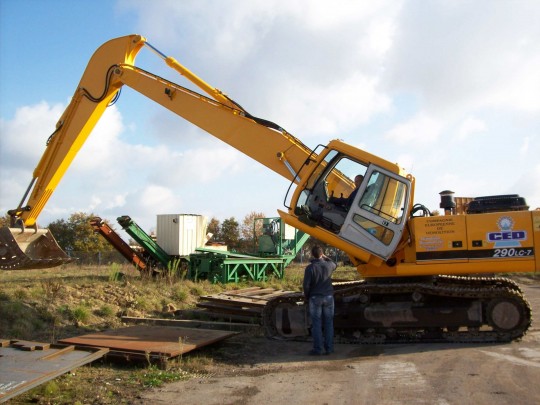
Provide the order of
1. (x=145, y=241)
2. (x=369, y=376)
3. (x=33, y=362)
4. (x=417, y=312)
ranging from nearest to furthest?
(x=33, y=362) < (x=369, y=376) < (x=417, y=312) < (x=145, y=241)

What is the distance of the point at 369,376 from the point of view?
6887 mm

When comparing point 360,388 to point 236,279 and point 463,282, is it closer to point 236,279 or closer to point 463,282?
point 463,282

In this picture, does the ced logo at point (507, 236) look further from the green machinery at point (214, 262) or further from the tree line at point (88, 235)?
the tree line at point (88, 235)

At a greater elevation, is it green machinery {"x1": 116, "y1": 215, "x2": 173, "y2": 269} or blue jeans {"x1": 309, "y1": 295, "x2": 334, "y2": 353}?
green machinery {"x1": 116, "y1": 215, "x2": 173, "y2": 269}

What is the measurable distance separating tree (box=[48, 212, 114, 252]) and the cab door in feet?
155

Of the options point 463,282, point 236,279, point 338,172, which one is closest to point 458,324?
point 463,282

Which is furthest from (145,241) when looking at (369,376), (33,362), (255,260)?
(369,376)

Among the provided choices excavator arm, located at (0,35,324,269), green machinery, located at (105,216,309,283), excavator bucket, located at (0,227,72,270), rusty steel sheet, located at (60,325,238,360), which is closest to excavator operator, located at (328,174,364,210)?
excavator arm, located at (0,35,324,269)

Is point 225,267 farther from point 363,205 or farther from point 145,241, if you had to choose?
point 363,205

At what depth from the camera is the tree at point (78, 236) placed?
52562 mm

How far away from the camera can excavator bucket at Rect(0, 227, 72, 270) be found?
9.74 meters

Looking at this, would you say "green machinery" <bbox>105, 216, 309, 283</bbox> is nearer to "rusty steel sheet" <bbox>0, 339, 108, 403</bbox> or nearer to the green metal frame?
the green metal frame

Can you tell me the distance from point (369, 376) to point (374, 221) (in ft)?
9.38

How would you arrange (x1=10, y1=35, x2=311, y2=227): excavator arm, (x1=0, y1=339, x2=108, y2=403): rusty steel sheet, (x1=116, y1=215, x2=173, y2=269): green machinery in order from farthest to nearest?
(x1=116, y1=215, x2=173, y2=269): green machinery, (x1=10, y1=35, x2=311, y2=227): excavator arm, (x1=0, y1=339, x2=108, y2=403): rusty steel sheet
